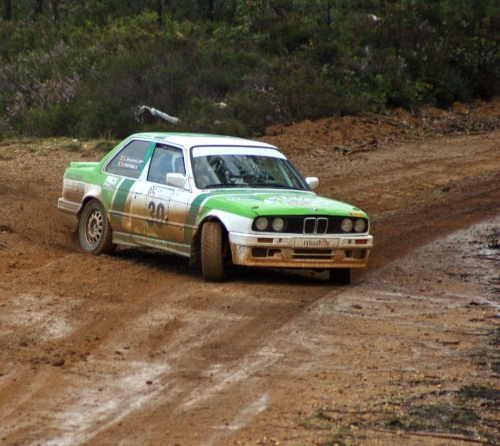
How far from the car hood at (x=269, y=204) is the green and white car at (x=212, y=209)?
0.01 metres

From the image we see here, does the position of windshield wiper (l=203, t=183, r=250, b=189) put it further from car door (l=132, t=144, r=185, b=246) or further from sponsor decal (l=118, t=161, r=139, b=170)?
sponsor decal (l=118, t=161, r=139, b=170)

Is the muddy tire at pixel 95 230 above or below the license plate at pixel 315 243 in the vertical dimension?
below

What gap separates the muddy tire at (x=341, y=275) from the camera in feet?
30.9

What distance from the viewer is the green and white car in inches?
352

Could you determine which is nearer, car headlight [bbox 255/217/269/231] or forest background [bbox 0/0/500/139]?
→ car headlight [bbox 255/217/269/231]

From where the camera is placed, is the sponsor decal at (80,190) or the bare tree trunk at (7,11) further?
the bare tree trunk at (7,11)

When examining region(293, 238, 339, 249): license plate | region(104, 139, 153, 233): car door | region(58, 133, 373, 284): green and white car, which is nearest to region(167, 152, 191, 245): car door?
region(58, 133, 373, 284): green and white car

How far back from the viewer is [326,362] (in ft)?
21.2

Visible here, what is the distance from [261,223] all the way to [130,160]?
2.29 m

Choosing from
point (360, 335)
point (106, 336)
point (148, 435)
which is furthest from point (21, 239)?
point (148, 435)

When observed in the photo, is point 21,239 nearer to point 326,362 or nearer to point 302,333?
point 302,333

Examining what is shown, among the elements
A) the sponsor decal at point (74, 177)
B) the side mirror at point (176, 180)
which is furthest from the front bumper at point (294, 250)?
the sponsor decal at point (74, 177)

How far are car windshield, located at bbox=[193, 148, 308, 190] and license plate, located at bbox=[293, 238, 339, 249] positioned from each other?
1150 mm

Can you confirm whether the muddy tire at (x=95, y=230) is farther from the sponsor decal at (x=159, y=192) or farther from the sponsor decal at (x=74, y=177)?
the sponsor decal at (x=159, y=192)
